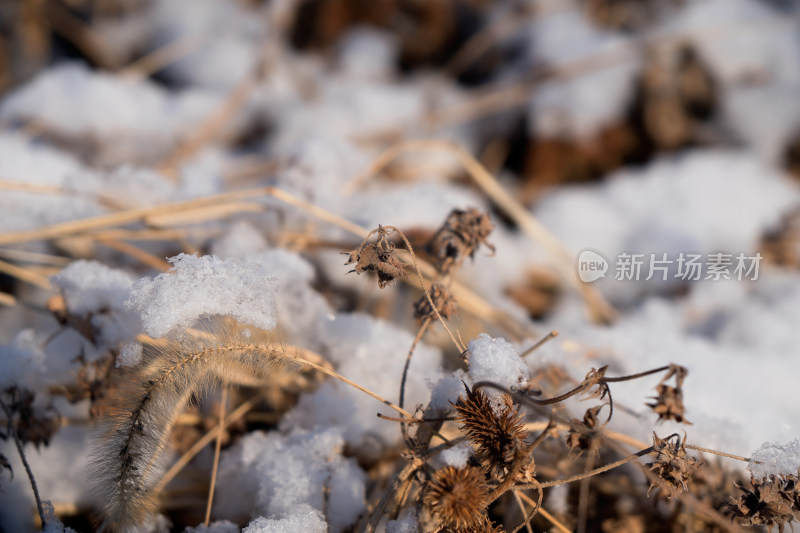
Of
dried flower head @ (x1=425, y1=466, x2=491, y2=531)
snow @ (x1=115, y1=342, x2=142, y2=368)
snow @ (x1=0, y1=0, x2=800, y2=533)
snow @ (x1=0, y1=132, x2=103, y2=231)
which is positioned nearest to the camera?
dried flower head @ (x1=425, y1=466, x2=491, y2=531)

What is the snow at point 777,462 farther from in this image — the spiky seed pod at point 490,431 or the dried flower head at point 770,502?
the spiky seed pod at point 490,431

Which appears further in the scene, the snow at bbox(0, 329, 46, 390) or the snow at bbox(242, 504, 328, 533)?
the snow at bbox(0, 329, 46, 390)

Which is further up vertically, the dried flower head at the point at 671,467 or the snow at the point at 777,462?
the snow at the point at 777,462

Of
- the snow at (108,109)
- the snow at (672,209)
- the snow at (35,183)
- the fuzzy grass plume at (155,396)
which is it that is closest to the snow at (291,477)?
the fuzzy grass plume at (155,396)

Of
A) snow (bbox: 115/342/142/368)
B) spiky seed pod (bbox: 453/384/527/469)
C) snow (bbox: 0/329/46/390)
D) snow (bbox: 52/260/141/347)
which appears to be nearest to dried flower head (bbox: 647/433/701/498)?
spiky seed pod (bbox: 453/384/527/469)

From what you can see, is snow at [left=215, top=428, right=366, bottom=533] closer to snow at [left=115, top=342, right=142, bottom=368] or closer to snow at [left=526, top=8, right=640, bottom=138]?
snow at [left=115, top=342, right=142, bottom=368]

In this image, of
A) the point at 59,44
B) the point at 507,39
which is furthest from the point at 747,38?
the point at 59,44
